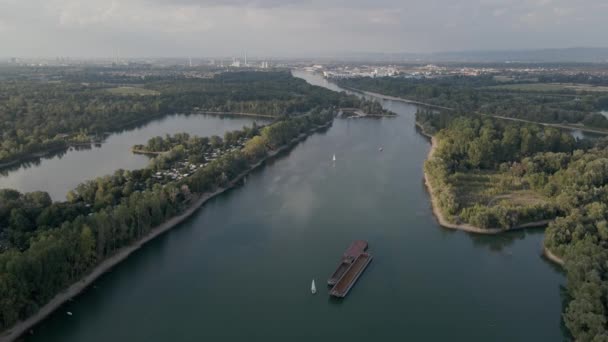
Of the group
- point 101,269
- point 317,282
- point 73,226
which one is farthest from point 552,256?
point 73,226

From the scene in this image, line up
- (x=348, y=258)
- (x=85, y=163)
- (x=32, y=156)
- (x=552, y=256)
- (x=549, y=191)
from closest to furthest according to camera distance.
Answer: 1. (x=348, y=258)
2. (x=552, y=256)
3. (x=549, y=191)
4. (x=85, y=163)
5. (x=32, y=156)

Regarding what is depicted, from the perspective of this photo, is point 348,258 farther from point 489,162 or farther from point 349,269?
point 489,162

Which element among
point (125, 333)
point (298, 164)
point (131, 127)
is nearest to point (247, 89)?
point (131, 127)

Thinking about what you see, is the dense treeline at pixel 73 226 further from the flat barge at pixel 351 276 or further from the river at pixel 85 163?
the flat barge at pixel 351 276

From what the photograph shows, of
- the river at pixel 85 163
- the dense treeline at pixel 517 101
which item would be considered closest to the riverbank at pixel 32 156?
the river at pixel 85 163

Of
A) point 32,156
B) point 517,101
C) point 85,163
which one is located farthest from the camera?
point 517,101

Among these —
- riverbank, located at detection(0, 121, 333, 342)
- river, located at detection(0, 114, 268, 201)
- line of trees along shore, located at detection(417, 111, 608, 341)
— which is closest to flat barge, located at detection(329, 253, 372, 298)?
line of trees along shore, located at detection(417, 111, 608, 341)

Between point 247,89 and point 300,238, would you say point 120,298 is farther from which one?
point 247,89
